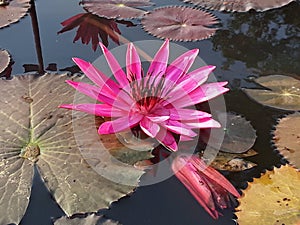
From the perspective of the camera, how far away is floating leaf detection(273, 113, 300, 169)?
1.25m

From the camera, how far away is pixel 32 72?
1608mm

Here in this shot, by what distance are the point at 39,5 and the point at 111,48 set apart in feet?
1.68

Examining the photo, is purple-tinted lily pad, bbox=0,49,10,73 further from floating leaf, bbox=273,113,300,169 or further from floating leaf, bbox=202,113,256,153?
floating leaf, bbox=273,113,300,169

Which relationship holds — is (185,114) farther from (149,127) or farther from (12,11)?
(12,11)

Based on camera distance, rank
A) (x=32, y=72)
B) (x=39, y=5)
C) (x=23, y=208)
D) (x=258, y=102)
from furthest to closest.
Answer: (x=39, y=5) → (x=32, y=72) → (x=258, y=102) → (x=23, y=208)

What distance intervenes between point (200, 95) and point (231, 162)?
0.65ft

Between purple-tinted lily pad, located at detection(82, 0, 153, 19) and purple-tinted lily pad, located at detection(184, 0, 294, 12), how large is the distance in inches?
9.6

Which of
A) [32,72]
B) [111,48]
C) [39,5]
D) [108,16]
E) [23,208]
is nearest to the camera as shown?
[23,208]

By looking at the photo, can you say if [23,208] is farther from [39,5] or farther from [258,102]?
[39,5]

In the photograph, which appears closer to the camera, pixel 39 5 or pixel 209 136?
pixel 209 136

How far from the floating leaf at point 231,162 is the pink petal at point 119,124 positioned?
229mm

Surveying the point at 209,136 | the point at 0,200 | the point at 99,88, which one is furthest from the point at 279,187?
the point at 0,200

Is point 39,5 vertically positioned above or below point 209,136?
above

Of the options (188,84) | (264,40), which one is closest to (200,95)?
(188,84)
